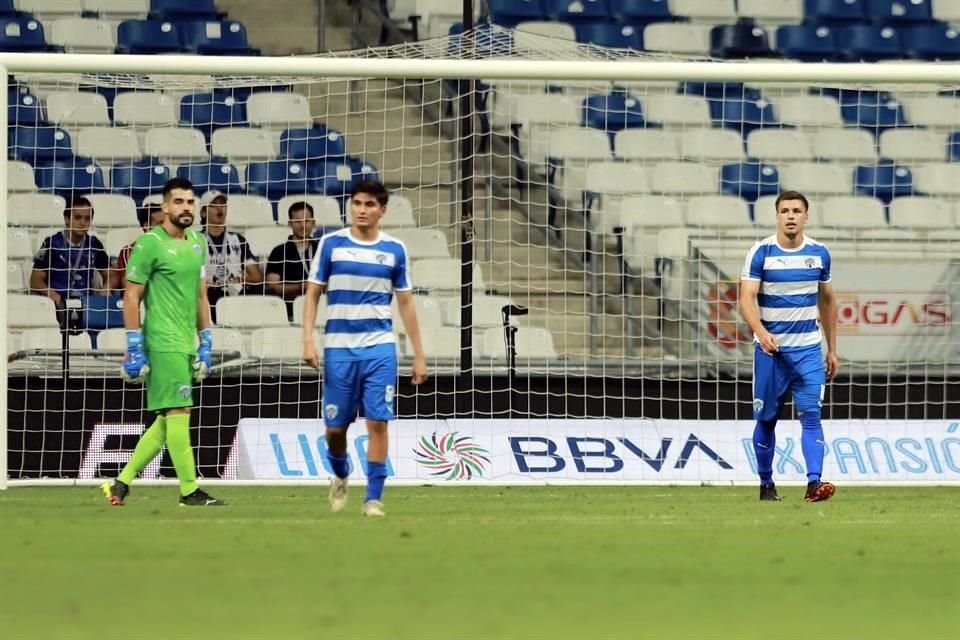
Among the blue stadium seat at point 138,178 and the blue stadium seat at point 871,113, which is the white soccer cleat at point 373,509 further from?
the blue stadium seat at point 871,113

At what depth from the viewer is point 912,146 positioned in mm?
16891

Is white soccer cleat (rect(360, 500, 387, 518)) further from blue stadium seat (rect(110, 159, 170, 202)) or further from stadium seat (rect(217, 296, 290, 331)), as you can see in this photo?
blue stadium seat (rect(110, 159, 170, 202))

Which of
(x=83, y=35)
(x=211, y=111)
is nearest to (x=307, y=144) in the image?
(x=211, y=111)

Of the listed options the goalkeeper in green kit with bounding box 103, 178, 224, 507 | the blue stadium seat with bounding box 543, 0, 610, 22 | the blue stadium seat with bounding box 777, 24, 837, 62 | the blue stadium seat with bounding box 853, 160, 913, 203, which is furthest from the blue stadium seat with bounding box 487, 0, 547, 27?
the goalkeeper in green kit with bounding box 103, 178, 224, 507

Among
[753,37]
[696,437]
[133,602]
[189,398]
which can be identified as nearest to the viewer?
[133,602]

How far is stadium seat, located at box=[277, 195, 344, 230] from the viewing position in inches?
589

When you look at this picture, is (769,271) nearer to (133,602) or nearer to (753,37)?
(133,602)

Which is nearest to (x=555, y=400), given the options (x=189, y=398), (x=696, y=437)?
(x=696, y=437)

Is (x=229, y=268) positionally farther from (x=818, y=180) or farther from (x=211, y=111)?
(x=818, y=180)

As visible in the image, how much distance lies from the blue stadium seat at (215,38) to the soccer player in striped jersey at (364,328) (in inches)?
348

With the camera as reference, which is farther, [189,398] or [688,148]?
[688,148]

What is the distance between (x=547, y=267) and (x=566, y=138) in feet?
5.44

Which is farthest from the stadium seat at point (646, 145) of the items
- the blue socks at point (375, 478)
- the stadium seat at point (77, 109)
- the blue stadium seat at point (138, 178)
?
the blue socks at point (375, 478)

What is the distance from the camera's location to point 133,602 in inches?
237
